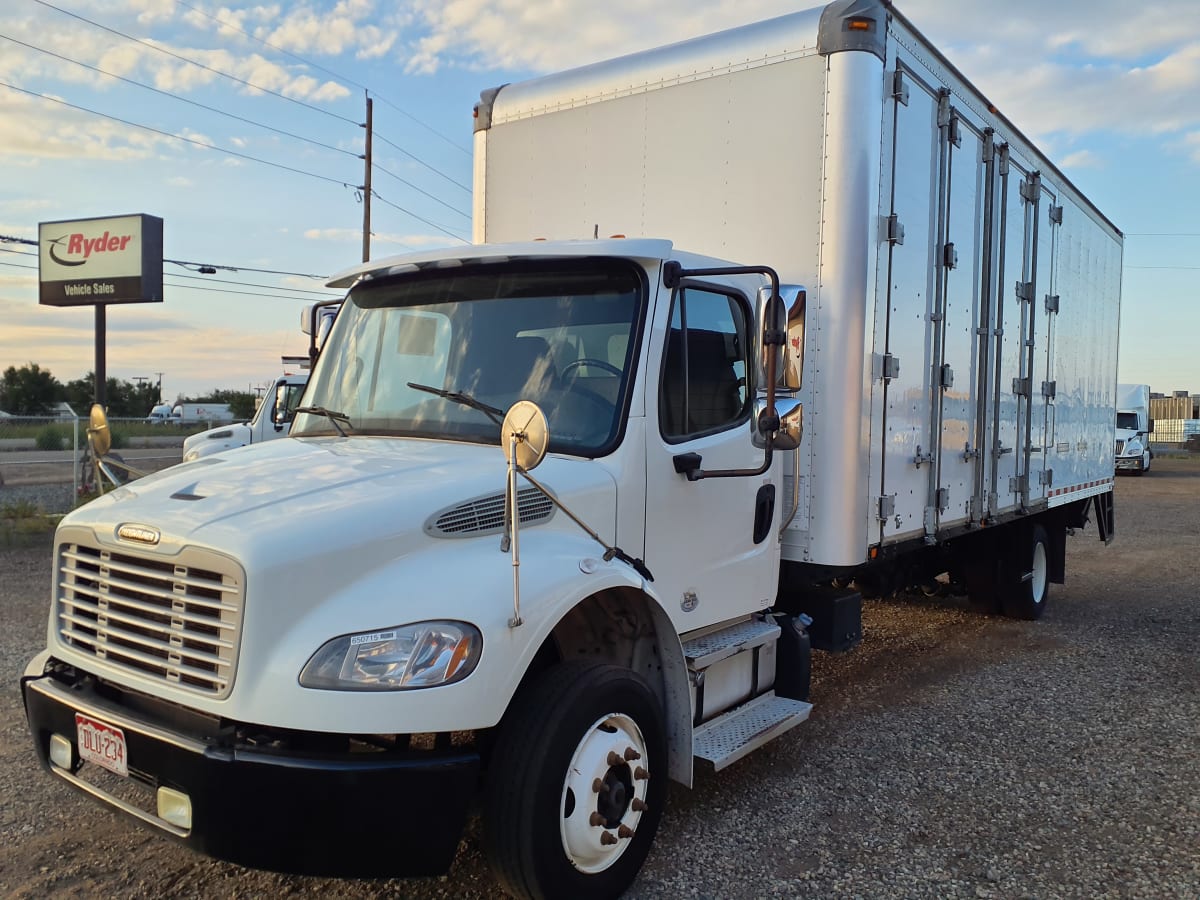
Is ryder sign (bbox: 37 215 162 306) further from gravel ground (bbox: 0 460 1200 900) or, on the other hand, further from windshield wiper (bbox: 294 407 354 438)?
windshield wiper (bbox: 294 407 354 438)

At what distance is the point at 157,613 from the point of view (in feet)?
9.68

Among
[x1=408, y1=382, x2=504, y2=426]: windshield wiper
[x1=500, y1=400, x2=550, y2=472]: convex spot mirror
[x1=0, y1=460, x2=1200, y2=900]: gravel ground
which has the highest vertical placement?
[x1=408, y1=382, x2=504, y2=426]: windshield wiper

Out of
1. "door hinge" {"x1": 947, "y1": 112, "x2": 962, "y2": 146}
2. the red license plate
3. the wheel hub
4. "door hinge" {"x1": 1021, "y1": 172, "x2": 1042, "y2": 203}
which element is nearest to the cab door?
the wheel hub

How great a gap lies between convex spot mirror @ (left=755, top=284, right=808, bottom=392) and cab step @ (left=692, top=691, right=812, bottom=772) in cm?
149

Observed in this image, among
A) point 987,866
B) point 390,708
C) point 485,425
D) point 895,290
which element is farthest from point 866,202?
point 390,708

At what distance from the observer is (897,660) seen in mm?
7215

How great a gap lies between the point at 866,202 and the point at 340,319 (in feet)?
8.63

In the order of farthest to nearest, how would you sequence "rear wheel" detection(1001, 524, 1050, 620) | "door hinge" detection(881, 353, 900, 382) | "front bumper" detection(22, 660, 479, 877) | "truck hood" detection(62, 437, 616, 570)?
"rear wheel" detection(1001, 524, 1050, 620)
"door hinge" detection(881, 353, 900, 382)
"truck hood" detection(62, 437, 616, 570)
"front bumper" detection(22, 660, 479, 877)

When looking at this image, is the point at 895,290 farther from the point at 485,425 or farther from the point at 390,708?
the point at 390,708

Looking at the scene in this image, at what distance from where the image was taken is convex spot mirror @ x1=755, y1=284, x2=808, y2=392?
3.73 m

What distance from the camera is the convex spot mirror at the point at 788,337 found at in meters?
3.73

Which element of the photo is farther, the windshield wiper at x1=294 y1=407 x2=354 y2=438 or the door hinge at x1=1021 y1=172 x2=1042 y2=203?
the door hinge at x1=1021 y1=172 x2=1042 y2=203

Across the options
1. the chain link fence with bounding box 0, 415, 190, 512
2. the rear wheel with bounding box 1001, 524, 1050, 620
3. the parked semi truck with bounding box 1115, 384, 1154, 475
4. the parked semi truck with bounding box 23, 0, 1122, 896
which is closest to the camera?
the parked semi truck with bounding box 23, 0, 1122, 896

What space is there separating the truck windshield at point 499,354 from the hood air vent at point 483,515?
1.20 ft
